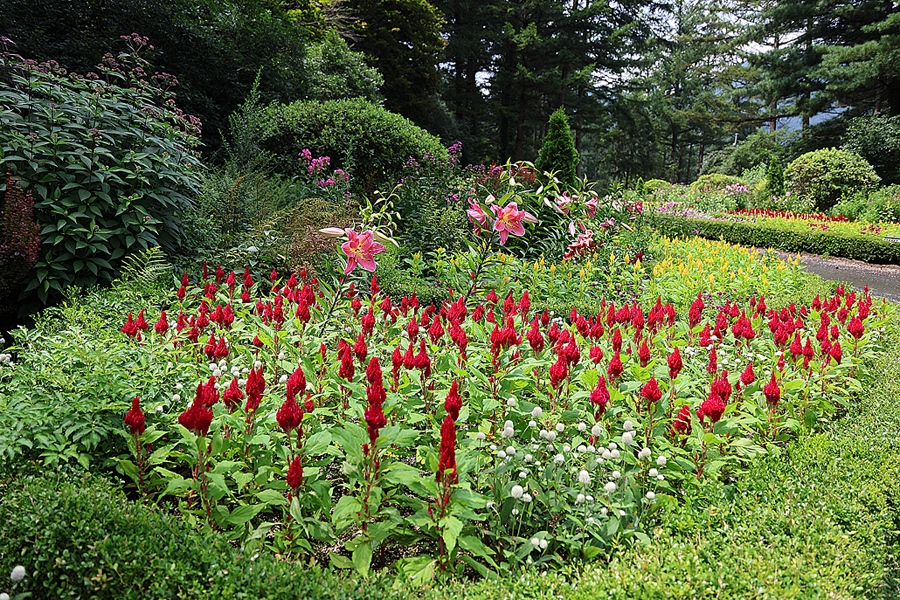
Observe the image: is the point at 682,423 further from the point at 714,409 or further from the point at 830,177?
the point at 830,177

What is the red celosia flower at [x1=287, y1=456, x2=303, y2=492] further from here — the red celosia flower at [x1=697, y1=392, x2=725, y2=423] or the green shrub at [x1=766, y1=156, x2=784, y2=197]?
the green shrub at [x1=766, y1=156, x2=784, y2=197]

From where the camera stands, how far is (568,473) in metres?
2.09

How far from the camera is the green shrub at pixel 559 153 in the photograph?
36.2ft

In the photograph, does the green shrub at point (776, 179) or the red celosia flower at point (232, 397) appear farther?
the green shrub at point (776, 179)

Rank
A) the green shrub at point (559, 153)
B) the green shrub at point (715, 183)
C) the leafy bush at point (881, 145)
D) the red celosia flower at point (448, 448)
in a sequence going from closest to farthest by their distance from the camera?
the red celosia flower at point (448, 448), the green shrub at point (559, 153), the leafy bush at point (881, 145), the green shrub at point (715, 183)

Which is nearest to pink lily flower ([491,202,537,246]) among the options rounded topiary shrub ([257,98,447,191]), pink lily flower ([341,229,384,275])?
pink lily flower ([341,229,384,275])

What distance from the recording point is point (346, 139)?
824 cm

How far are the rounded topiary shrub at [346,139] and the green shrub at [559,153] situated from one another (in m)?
3.31

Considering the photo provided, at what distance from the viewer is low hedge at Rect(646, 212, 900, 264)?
10.8m

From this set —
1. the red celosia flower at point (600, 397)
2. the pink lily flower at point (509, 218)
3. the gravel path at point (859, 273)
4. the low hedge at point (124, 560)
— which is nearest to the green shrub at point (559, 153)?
the gravel path at point (859, 273)

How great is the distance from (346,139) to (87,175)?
4649 millimetres

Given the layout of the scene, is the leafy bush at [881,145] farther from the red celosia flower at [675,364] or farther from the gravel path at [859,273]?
the red celosia flower at [675,364]

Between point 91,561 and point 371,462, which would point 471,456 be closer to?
point 371,462

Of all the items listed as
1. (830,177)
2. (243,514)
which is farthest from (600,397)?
(830,177)
